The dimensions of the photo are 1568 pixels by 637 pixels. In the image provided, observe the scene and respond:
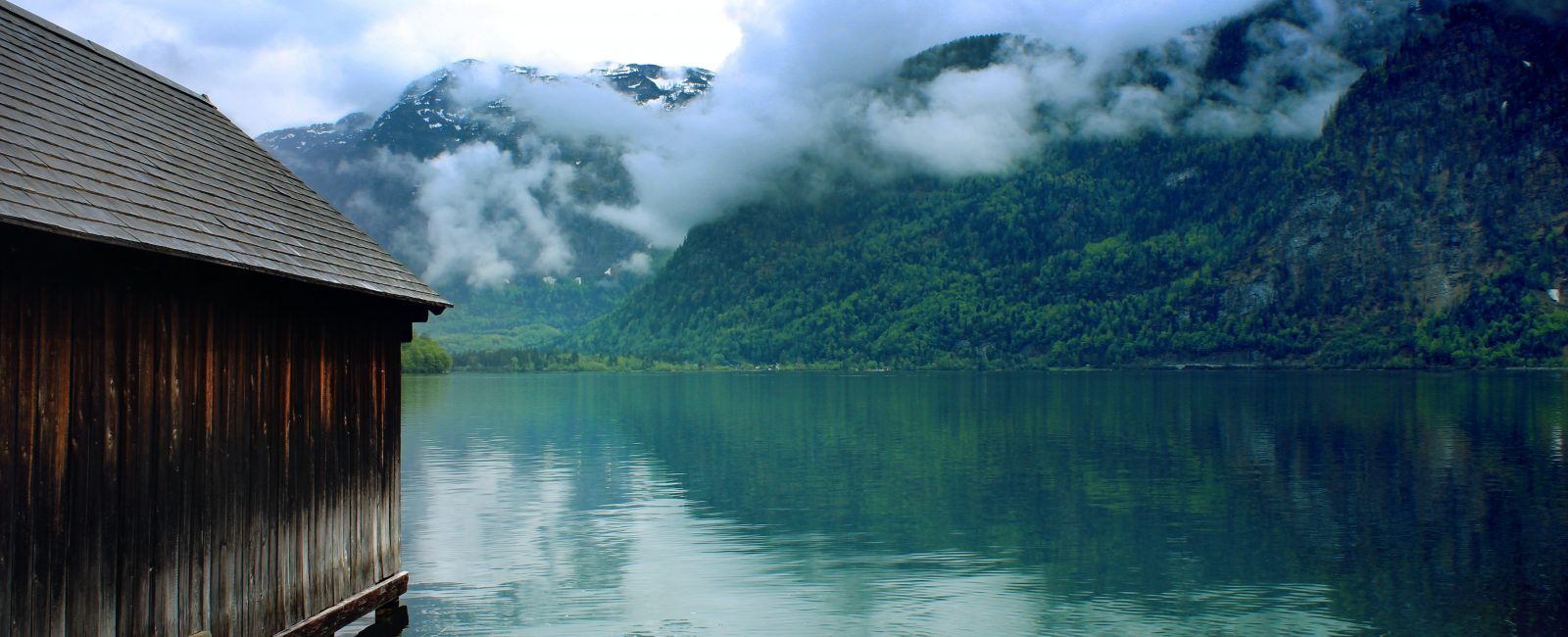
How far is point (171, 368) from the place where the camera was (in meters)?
9.90

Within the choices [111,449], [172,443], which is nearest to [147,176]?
[172,443]

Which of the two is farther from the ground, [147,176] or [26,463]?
[147,176]

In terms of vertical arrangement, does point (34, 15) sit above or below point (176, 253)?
above

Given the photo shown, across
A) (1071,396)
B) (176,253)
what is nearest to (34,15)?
(176,253)

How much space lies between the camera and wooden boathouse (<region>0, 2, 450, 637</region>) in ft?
28.0

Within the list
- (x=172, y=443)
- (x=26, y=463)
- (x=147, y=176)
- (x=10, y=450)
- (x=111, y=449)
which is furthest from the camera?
(x=147, y=176)

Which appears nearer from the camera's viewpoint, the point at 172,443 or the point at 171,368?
the point at 171,368

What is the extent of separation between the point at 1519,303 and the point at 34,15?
723 ft

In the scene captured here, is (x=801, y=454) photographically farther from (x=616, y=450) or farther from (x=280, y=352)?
(x=280, y=352)

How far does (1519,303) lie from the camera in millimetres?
190375

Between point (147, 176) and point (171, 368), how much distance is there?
175 cm

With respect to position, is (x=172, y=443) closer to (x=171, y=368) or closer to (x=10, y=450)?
(x=171, y=368)

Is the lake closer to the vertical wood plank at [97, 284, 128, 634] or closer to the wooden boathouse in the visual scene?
the wooden boathouse

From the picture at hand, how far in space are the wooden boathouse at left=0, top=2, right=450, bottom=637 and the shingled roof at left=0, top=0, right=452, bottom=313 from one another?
33 millimetres
